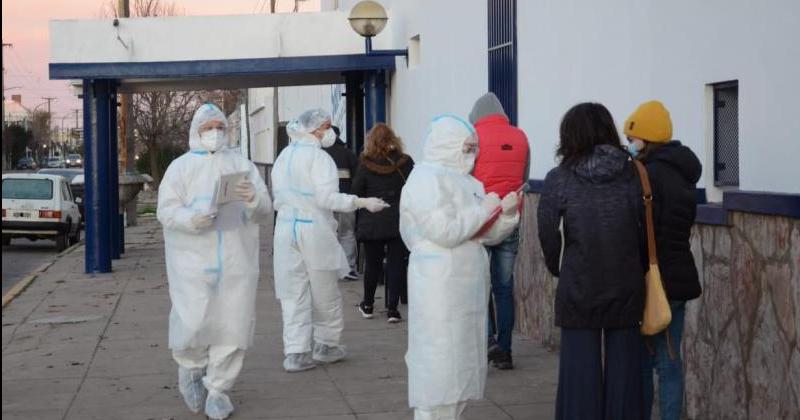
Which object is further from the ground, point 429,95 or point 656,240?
point 429,95

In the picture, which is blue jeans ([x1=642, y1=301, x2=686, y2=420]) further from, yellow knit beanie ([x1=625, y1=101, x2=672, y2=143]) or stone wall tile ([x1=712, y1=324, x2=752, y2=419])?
yellow knit beanie ([x1=625, y1=101, x2=672, y2=143])

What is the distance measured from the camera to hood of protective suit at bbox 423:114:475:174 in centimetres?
626

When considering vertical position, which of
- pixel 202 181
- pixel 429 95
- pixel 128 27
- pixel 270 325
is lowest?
pixel 270 325

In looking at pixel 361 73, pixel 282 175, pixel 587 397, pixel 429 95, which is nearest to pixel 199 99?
pixel 361 73

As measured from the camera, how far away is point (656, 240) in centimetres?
589

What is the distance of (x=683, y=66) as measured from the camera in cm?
746

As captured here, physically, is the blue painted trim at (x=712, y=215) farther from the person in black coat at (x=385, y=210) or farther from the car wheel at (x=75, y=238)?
the car wheel at (x=75, y=238)

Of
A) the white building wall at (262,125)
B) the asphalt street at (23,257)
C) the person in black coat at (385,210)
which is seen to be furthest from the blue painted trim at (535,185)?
the white building wall at (262,125)

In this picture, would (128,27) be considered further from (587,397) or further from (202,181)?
(587,397)

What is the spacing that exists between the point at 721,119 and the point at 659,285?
1751mm

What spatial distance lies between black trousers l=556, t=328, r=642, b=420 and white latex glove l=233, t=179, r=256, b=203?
2451 millimetres

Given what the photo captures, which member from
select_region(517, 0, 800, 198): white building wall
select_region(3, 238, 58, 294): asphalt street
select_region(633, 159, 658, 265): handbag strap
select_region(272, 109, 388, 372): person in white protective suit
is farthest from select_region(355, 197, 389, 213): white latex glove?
select_region(3, 238, 58, 294): asphalt street

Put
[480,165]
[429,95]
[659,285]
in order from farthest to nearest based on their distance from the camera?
[429,95], [480,165], [659,285]

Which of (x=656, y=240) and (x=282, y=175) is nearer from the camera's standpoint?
(x=656, y=240)
